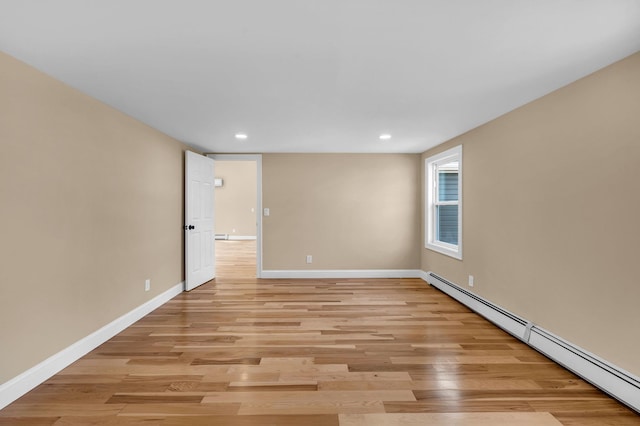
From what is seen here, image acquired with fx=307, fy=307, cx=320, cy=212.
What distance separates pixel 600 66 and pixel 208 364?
3.52m

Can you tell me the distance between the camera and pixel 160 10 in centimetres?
145

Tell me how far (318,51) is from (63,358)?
9.39 ft

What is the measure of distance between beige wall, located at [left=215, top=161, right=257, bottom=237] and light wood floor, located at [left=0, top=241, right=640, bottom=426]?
290 inches

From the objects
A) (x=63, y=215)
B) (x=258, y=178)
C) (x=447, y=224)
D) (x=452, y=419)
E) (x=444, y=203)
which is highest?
(x=258, y=178)

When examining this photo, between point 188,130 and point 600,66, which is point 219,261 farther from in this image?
point 600,66

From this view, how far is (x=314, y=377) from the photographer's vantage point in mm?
2213

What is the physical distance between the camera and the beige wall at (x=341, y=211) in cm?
525

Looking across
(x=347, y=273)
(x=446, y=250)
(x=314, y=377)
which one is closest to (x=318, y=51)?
(x=314, y=377)

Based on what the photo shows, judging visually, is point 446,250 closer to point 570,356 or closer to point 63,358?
point 570,356

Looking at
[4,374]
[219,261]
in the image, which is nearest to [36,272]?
[4,374]

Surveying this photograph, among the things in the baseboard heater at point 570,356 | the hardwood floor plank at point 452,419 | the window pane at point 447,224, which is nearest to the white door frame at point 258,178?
the window pane at point 447,224

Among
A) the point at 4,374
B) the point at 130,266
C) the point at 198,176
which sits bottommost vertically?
the point at 4,374

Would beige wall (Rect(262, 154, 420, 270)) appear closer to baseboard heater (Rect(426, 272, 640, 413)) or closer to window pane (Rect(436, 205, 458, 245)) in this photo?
window pane (Rect(436, 205, 458, 245))

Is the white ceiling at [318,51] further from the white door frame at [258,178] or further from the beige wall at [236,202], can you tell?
the beige wall at [236,202]
